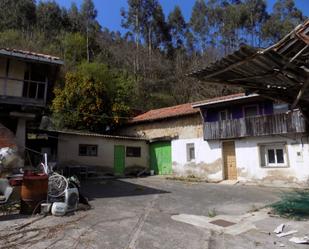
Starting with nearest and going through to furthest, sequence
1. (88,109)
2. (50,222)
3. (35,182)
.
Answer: (50,222) < (35,182) < (88,109)

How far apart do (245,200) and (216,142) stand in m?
7.97

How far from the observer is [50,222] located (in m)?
7.36

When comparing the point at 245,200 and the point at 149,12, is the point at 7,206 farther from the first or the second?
the point at 149,12

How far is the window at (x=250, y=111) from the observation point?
17.7 m

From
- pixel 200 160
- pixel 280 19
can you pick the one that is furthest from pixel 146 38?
pixel 200 160

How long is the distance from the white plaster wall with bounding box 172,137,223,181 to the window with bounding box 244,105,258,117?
2498mm

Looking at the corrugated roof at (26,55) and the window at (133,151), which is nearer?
the corrugated roof at (26,55)

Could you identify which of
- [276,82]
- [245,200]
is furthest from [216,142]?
[276,82]

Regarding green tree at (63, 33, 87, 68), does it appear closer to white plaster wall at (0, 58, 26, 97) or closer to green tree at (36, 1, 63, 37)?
green tree at (36, 1, 63, 37)

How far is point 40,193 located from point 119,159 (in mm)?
13582

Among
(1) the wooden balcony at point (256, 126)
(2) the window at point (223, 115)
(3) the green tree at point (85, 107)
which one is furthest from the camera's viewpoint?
(3) the green tree at point (85, 107)

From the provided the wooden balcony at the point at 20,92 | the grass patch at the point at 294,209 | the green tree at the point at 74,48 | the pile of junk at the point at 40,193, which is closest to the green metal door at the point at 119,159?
the wooden balcony at the point at 20,92

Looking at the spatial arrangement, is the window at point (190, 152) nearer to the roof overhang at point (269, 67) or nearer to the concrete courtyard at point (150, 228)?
the concrete courtyard at point (150, 228)

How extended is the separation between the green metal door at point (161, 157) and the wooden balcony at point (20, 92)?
11.1 meters
